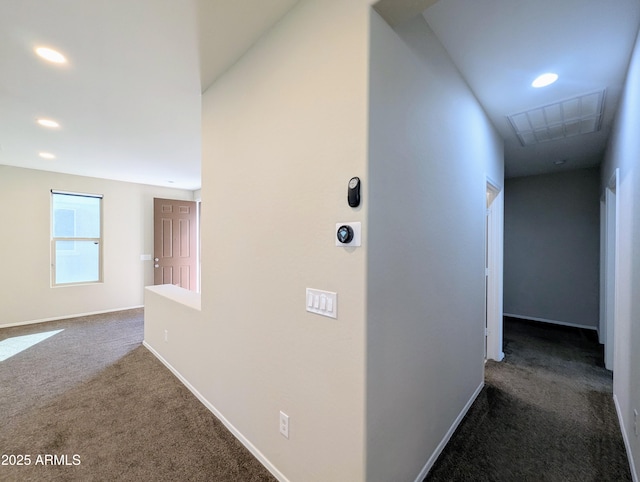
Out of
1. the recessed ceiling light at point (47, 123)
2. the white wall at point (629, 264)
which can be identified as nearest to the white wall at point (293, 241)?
the white wall at point (629, 264)

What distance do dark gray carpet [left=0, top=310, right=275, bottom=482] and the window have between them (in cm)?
198

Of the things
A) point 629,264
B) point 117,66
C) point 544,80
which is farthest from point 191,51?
point 629,264

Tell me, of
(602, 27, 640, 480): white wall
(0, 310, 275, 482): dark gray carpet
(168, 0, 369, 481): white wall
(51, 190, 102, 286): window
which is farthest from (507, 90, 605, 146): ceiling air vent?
(51, 190, 102, 286): window

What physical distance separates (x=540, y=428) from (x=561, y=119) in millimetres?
2702

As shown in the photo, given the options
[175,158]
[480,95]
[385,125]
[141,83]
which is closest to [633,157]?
[480,95]

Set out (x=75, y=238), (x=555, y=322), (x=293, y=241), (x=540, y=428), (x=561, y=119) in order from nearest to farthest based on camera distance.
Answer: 1. (x=293, y=241)
2. (x=540, y=428)
3. (x=561, y=119)
4. (x=555, y=322)
5. (x=75, y=238)

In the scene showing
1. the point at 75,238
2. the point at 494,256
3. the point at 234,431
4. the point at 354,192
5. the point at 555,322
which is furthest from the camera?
the point at 75,238

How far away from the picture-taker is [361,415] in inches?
44.0

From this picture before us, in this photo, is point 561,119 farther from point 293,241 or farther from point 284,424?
point 284,424

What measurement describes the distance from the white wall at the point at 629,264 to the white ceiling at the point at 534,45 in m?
→ 0.16

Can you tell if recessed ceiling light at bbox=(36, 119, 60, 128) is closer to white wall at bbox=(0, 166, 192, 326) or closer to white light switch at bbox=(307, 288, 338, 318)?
white wall at bbox=(0, 166, 192, 326)

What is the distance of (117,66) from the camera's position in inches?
74.5

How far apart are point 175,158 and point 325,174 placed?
3.49m

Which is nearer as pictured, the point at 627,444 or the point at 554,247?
the point at 627,444
